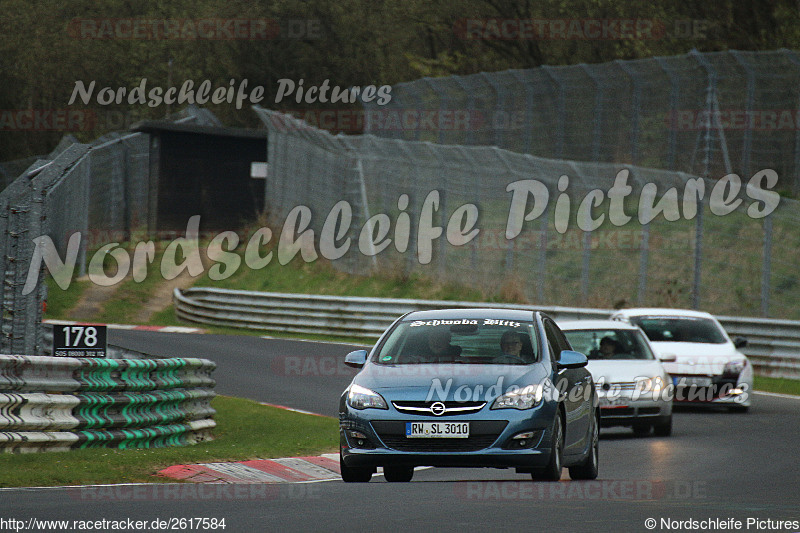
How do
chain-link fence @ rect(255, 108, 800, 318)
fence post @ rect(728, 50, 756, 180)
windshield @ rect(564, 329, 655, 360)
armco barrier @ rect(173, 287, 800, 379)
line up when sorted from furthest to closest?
fence post @ rect(728, 50, 756, 180) → chain-link fence @ rect(255, 108, 800, 318) → armco barrier @ rect(173, 287, 800, 379) → windshield @ rect(564, 329, 655, 360)

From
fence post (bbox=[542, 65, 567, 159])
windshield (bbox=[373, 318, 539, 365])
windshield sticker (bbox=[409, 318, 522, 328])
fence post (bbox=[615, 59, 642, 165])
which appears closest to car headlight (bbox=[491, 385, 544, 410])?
windshield (bbox=[373, 318, 539, 365])

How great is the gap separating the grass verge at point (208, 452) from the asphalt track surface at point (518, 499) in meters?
0.62

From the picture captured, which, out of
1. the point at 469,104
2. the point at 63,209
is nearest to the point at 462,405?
the point at 63,209

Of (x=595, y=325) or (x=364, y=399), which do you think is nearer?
(x=364, y=399)

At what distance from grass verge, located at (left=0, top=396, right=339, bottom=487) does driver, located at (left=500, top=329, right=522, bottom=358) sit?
2999 mm

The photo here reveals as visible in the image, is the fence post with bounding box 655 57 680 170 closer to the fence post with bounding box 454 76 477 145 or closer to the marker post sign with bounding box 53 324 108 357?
the fence post with bounding box 454 76 477 145

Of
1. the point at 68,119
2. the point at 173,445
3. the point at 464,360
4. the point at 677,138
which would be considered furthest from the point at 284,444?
the point at 68,119

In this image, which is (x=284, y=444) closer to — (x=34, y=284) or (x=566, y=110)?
(x=34, y=284)

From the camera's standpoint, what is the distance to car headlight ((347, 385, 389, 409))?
1032cm

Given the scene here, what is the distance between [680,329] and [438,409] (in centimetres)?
1085

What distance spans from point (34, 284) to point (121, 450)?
177 centimetres

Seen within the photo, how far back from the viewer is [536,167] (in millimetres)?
30078

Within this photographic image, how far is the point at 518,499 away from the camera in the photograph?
32.0ft

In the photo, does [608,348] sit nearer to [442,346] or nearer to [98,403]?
[442,346]
